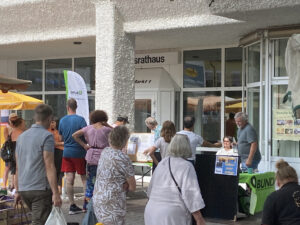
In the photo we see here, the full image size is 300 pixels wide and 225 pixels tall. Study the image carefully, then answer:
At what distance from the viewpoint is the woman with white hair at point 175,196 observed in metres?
4.28

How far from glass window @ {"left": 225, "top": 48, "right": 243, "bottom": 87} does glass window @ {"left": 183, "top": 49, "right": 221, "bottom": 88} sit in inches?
8.4

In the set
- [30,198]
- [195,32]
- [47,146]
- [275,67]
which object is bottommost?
[30,198]

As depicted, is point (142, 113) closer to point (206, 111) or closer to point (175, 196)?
point (206, 111)

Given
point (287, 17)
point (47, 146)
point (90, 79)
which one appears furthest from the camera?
point (90, 79)

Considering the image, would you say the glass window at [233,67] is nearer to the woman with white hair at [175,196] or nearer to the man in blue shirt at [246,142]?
the man in blue shirt at [246,142]

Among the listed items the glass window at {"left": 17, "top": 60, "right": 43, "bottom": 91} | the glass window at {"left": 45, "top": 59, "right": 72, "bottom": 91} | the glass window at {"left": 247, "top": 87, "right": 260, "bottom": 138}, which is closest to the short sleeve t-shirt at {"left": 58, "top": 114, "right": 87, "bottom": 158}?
the glass window at {"left": 247, "top": 87, "right": 260, "bottom": 138}

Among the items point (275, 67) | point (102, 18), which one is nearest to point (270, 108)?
point (275, 67)

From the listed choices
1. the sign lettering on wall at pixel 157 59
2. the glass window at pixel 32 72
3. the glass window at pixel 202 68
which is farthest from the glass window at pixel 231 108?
the glass window at pixel 32 72

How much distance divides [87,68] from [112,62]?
4103 millimetres

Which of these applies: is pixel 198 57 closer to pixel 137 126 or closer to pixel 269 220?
pixel 137 126

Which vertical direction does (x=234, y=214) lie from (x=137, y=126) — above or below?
below

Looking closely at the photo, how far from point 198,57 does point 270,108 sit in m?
3.18

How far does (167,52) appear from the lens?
1275 centimetres

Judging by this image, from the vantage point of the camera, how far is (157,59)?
508 inches
